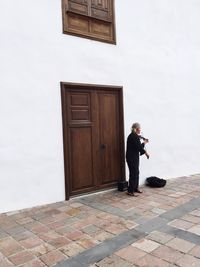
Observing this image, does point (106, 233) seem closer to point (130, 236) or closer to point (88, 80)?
point (130, 236)

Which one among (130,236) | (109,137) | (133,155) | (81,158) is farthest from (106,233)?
(109,137)

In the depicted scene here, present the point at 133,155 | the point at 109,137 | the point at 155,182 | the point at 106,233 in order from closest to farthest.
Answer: the point at 106,233
the point at 133,155
the point at 109,137
the point at 155,182

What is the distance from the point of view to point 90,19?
5734mm

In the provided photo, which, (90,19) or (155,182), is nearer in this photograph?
(90,19)

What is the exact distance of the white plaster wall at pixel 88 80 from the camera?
4762mm

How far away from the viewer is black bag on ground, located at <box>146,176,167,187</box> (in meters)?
6.40

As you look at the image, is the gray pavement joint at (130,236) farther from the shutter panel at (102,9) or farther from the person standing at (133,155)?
the shutter panel at (102,9)

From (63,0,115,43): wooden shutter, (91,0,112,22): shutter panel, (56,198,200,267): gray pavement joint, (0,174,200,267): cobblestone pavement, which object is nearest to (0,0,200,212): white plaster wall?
(63,0,115,43): wooden shutter

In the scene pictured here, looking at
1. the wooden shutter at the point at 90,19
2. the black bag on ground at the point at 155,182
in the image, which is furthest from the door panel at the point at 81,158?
the wooden shutter at the point at 90,19

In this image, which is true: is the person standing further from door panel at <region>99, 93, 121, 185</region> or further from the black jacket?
door panel at <region>99, 93, 121, 185</region>

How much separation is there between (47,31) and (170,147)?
4.15m

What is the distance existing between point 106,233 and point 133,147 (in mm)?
2227

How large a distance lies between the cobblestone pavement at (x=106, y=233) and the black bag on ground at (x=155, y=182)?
2.35ft

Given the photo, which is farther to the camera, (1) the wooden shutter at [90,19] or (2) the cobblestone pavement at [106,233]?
(1) the wooden shutter at [90,19]
